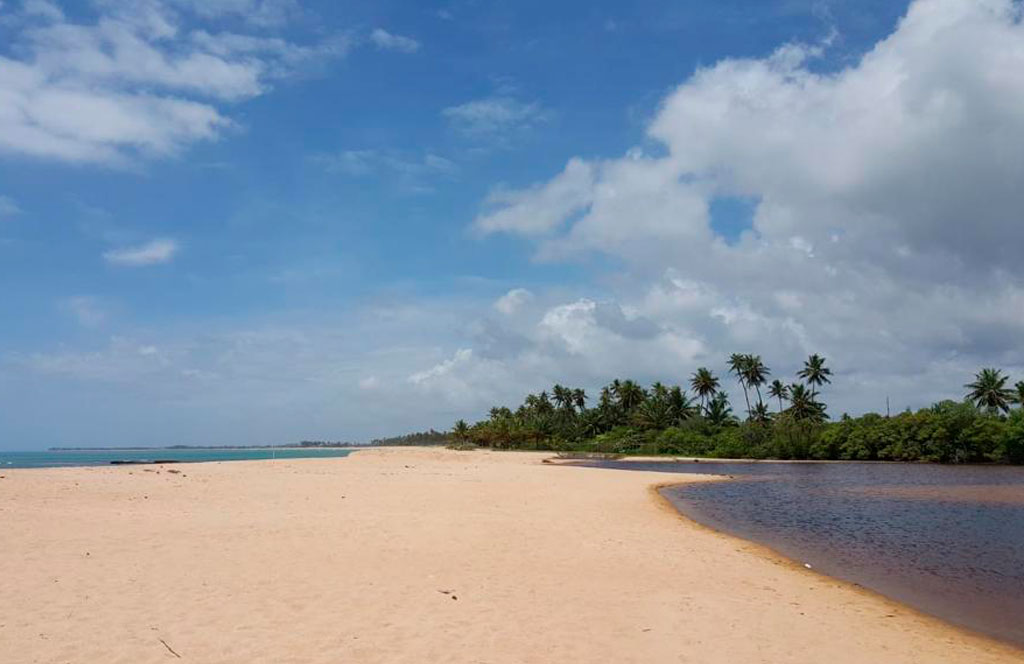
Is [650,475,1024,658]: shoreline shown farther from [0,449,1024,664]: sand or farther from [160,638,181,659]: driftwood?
[160,638,181,659]: driftwood

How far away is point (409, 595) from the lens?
1121 cm

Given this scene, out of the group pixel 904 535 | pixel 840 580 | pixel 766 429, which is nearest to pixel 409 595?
pixel 840 580

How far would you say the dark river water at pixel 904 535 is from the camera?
48.8 feet

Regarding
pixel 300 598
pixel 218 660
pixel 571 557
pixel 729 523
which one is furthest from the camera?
pixel 729 523

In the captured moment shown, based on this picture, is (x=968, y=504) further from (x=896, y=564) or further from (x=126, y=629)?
(x=126, y=629)

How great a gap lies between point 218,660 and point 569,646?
14.4 feet

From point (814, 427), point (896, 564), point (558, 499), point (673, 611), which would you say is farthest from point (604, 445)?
point (673, 611)

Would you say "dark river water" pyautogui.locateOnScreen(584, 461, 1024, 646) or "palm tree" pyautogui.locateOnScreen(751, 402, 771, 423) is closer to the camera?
"dark river water" pyautogui.locateOnScreen(584, 461, 1024, 646)

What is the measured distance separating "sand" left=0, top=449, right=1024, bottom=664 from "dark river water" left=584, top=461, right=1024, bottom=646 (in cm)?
173

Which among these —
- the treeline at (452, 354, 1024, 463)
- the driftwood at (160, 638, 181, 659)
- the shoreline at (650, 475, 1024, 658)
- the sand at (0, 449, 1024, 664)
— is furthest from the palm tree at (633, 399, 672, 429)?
the driftwood at (160, 638, 181, 659)

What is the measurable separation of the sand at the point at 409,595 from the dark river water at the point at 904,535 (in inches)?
68.2

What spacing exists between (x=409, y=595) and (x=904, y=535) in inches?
824

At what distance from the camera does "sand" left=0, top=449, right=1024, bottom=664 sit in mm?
8758

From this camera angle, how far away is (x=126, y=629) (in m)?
8.90
